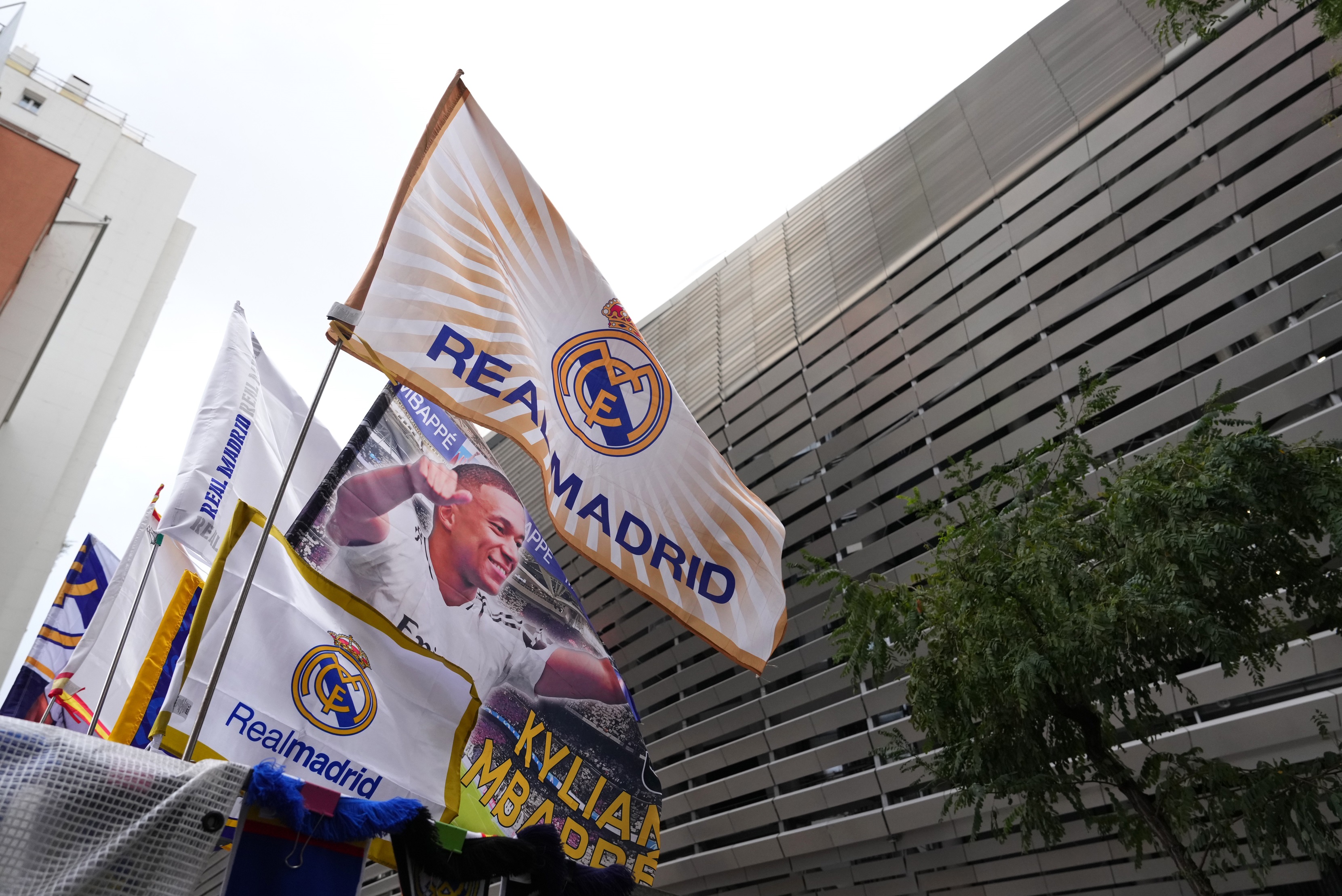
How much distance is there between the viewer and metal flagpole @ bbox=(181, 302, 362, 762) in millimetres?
4082

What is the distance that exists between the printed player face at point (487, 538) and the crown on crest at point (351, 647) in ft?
4.38

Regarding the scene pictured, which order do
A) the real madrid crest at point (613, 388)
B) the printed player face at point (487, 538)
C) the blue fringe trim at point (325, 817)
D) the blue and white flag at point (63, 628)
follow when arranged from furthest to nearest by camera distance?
the blue and white flag at point (63, 628), the printed player face at point (487, 538), the real madrid crest at point (613, 388), the blue fringe trim at point (325, 817)

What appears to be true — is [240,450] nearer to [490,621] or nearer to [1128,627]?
[490,621]

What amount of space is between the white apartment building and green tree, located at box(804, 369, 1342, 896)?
77.4ft

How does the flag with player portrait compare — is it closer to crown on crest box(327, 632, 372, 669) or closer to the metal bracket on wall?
crown on crest box(327, 632, 372, 669)

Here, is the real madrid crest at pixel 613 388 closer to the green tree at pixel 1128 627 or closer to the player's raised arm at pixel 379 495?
the player's raised arm at pixel 379 495

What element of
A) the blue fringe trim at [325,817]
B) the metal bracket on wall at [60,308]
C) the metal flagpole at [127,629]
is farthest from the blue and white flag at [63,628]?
the metal bracket on wall at [60,308]

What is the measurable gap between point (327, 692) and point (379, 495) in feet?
4.43

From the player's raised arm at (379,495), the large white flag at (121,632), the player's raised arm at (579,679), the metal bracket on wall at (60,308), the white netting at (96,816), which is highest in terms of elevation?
the metal bracket on wall at (60,308)

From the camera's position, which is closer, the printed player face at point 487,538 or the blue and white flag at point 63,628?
the printed player face at point 487,538

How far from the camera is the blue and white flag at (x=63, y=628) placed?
10.1m

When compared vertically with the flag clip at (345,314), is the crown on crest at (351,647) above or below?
below

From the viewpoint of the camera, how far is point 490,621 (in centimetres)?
676

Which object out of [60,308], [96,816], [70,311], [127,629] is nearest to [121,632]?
[127,629]
